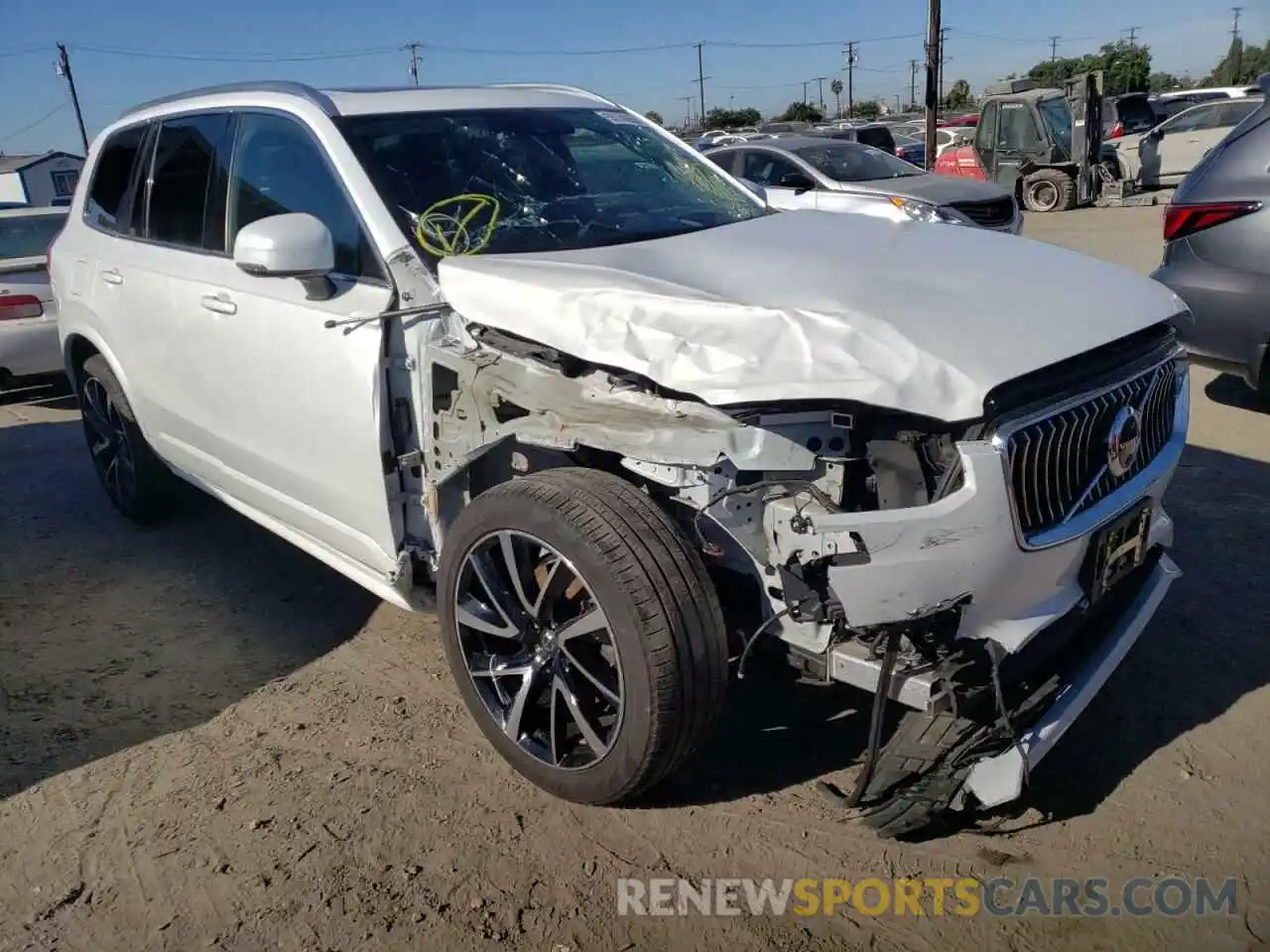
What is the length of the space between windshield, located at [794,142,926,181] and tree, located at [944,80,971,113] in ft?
182

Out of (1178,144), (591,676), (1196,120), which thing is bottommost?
(591,676)

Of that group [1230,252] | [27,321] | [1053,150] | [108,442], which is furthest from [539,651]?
[1053,150]

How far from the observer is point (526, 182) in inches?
142

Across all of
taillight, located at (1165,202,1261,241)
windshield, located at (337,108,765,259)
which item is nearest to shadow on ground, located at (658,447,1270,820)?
windshield, located at (337,108,765,259)

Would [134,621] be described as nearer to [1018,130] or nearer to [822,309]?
[822,309]

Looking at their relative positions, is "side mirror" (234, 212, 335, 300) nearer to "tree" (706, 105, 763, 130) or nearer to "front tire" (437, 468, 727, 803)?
"front tire" (437, 468, 727, 803)

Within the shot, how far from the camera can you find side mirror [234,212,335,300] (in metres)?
3.05

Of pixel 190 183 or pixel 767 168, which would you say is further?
pixel 767 168

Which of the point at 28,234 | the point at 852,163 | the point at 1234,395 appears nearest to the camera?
the point at 1234,395

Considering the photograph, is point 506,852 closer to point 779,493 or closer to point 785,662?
point 785,662

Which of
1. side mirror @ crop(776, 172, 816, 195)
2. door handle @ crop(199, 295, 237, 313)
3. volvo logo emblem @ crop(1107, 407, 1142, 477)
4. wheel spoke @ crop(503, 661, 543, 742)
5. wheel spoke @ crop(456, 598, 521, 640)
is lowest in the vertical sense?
wheel spoke @ crop(503, 661, 543, 742)

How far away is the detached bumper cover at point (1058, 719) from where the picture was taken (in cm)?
250

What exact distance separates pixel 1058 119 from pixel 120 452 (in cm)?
1997

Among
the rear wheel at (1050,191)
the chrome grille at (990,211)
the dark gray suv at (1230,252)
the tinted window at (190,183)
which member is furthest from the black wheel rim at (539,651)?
Answer: the rear wheel at (1050,191)
